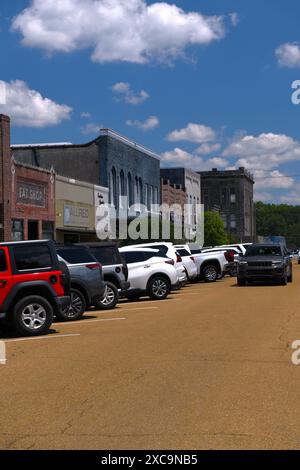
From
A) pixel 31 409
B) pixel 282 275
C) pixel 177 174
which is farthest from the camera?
Answer: pixel 177 174

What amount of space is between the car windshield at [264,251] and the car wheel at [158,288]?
6656 millimetres

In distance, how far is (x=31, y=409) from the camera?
7.16 meters

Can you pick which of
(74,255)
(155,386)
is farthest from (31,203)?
(155,386)

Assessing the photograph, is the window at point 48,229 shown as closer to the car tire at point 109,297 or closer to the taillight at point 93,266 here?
the car tire at point 109,297

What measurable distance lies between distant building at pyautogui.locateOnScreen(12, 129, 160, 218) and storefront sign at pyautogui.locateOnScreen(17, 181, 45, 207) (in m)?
7.70

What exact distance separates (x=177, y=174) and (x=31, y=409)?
66755mm

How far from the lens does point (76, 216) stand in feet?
135

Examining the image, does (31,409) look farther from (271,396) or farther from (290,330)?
(290,330)

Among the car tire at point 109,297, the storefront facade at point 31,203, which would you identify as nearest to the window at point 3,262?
the car tire at point 109,297

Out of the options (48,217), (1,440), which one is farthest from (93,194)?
(1,440)

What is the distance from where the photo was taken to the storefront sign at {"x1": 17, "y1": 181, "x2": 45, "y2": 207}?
3447 centimetres

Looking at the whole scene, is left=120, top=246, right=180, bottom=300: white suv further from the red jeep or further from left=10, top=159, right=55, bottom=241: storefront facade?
left=10, top=159, right=55, bottom=241: storefront facade

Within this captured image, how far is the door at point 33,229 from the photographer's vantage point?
35.8m
